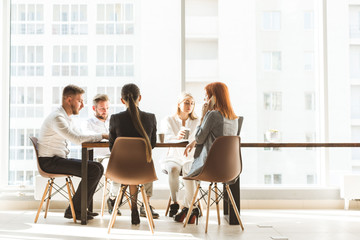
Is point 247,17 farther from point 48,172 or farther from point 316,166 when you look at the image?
point 48,172

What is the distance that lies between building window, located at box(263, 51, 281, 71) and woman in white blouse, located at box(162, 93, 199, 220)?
1210 mm

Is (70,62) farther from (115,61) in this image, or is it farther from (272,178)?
(272,178)

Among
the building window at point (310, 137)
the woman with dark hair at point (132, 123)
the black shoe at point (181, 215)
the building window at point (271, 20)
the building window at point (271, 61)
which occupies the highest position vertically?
the building window at point (271, 20)

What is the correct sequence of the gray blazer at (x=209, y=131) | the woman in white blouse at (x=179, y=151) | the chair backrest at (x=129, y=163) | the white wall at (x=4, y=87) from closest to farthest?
the chair backrest at (x=129, y=163) → the gray blazer at (x=209, y=131) → the woman in white blouse at (x=179, y=151) → the white wall at (x=4, y=87)

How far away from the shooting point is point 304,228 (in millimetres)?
4020

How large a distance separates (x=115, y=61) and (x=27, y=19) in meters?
1.12

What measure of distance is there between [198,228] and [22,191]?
7.65 feet

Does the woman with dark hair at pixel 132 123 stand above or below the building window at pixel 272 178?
above

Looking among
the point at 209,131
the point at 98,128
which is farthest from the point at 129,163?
the point at 98,128

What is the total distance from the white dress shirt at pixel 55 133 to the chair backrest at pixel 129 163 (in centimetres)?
60

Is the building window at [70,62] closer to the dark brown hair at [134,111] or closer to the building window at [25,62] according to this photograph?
the building window at [25,62]

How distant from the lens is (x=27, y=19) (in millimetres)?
5469

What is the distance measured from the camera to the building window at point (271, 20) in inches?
214

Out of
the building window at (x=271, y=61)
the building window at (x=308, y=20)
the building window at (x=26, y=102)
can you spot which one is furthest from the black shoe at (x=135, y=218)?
the building window at (x=308, y=20)
